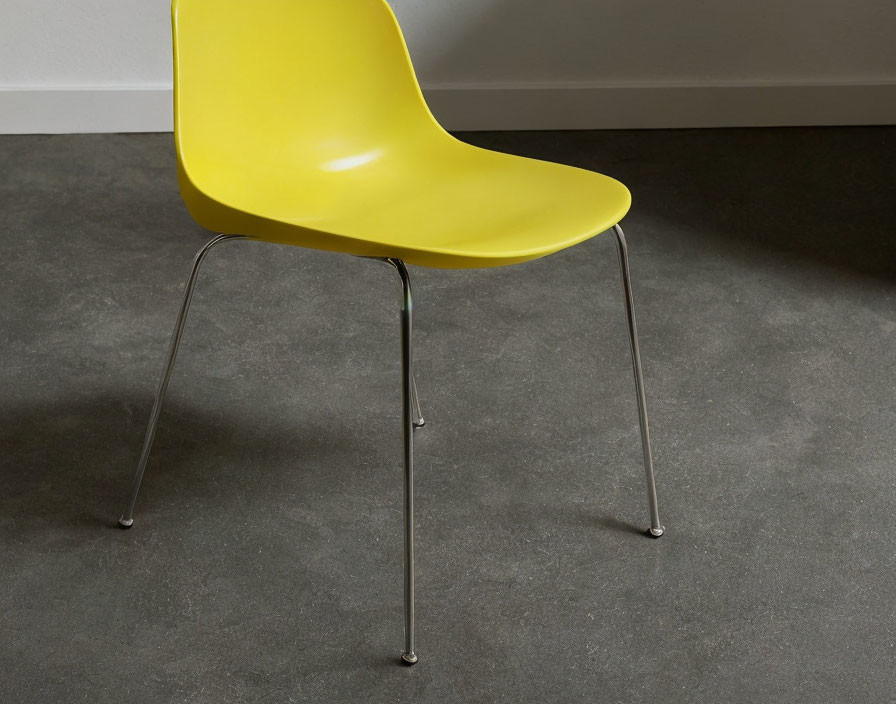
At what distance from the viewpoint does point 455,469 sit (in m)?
1.48

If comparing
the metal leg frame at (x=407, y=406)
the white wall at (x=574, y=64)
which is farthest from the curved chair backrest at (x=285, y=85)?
the white wall at (x=574, y=64)

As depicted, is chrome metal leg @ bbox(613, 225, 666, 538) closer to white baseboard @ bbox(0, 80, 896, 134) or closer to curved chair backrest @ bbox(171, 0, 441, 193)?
curved chair backrest @ bbox(171, 0, 441, 193)

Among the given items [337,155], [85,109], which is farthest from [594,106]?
[337,155]

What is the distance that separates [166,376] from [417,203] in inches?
14.9

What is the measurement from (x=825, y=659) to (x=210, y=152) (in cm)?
94

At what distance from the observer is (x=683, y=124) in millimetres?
2846

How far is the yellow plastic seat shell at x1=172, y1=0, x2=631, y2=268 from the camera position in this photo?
115 centimetres

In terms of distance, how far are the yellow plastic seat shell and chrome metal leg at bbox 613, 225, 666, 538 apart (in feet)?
0.24

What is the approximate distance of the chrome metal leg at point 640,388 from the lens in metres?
1.24

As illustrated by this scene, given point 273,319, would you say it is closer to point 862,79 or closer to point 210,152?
point 210,152

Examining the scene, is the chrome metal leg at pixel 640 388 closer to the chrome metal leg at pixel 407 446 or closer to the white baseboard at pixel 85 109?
the chrome metal leg at pixel 407 446

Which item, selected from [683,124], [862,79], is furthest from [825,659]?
[862,79]

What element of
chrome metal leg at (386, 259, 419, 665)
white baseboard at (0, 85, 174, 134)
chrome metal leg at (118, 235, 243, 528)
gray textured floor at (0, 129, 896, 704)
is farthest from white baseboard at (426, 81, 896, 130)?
chrome metal leg at (386, 259, 419, 665)

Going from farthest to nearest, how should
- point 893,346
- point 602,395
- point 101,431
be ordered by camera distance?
point 893,346 < point 602,395 < point 101,431
